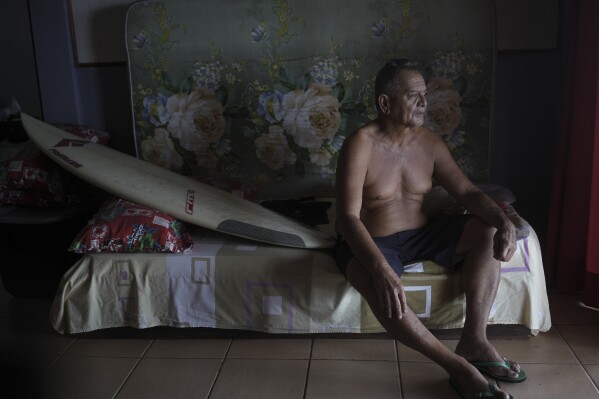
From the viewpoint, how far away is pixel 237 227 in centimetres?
228

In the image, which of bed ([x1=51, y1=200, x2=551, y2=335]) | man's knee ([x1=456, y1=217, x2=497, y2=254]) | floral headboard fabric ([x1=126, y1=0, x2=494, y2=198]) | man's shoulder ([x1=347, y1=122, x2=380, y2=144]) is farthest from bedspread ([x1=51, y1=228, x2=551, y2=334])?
floral headboard fabric ([x1=126, y1=0, x2=494, y2=198])

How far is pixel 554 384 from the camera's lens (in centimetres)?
189

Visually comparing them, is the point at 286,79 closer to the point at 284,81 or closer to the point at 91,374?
the point at 284,81

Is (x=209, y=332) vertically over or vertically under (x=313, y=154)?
under

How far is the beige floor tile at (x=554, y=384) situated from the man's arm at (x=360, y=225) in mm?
467

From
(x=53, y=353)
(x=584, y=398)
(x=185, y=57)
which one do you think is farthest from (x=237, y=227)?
(x=584, y=398)

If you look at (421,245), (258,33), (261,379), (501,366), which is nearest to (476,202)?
(421,245)

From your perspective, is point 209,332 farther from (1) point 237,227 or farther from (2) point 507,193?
(2) point 507,193

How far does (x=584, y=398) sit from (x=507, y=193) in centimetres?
86

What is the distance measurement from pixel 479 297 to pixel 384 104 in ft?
2.38

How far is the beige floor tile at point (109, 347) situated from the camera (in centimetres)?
221

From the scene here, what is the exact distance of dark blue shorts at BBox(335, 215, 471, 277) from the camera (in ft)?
6.78

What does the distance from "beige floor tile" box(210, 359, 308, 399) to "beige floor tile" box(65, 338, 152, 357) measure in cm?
37

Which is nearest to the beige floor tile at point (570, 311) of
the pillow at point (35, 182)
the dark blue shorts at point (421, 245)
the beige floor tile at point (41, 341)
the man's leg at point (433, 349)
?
the dark blue shorts at point (421, 245)
